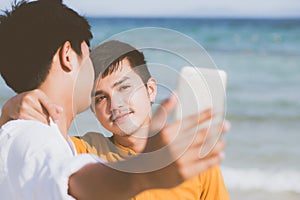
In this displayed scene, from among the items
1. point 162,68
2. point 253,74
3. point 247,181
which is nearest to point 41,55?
point 162,68

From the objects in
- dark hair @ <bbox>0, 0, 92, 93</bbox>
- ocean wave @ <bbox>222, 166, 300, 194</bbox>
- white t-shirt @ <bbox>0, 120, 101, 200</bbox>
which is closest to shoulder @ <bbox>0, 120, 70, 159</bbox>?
white t-shirt @ <bbox>0, 120, 101, 200</bbox>

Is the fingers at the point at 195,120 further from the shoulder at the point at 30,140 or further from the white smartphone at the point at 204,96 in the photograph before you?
the shoulder at the point at 30,140

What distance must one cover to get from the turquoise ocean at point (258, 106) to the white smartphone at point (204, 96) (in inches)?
1.9

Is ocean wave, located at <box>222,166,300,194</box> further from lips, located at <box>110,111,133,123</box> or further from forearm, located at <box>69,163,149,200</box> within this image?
forearm, located at <box>69,163,149,200</box>

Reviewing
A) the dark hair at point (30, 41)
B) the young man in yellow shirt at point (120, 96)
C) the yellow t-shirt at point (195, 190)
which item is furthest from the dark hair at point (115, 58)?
the yellow t-shirt at point (195, 190)

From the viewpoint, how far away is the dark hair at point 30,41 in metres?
1.21

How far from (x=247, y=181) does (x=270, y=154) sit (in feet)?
1.53

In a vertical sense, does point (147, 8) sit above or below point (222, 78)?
below

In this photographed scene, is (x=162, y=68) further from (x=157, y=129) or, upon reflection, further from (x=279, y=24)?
(x=279, y=24)

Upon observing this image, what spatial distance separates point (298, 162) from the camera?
4.69 m

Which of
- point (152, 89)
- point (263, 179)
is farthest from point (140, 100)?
point (263, 179)

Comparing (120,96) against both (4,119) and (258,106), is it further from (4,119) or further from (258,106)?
(258,106)

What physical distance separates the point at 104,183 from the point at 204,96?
0.17 metres

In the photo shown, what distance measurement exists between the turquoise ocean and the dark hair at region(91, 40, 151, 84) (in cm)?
4
